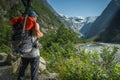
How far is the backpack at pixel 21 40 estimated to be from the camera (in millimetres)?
9133

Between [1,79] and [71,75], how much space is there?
3341mm

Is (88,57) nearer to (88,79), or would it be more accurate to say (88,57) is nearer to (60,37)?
(88,79)

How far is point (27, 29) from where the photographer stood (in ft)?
30.5

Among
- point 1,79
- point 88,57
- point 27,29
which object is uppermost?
point 27,29

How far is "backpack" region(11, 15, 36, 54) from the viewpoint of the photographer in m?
9.13

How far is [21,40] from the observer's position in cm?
922

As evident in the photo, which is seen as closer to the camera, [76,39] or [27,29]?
[27,29]

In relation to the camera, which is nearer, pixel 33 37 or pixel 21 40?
pixel 21 40

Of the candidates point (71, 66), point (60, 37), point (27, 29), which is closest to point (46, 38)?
point (60, 37)

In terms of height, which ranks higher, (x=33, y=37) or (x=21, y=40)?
(x=33, y=37)

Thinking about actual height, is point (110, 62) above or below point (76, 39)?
below

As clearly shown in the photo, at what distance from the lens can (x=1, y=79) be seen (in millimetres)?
13703

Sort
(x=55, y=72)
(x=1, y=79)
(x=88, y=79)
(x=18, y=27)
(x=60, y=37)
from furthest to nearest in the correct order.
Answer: (x=60, y=37) → (x=55, y=72) → (x=1, y=79) → (x=88, y=79) → (x=18, y=27)

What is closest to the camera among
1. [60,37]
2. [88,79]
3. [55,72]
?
[88,79]
